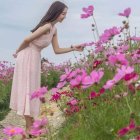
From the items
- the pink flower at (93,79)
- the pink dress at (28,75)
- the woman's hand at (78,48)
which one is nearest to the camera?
the pink flower at (93,79)

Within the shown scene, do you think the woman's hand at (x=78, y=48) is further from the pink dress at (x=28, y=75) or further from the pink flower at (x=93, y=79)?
the pink flower at (x=93, y=79)

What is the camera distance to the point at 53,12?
6.56 metres

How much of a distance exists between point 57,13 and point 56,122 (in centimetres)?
167

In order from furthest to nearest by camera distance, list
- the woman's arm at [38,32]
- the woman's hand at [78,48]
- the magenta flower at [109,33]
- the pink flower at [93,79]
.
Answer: the woman's arm at [38,32] < the woman's hand at [78,48] < the magenta flower at [109,33] < the pink flower at [93,79]

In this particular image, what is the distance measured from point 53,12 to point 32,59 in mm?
665

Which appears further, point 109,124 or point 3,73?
point 3,73

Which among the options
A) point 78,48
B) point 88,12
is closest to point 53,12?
point 78,48

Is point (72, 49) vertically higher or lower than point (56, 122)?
higher

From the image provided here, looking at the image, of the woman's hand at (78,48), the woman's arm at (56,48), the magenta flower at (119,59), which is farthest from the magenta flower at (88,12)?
the magenta flower at (119,59)

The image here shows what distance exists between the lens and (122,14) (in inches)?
196

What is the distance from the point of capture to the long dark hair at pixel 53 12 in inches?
257

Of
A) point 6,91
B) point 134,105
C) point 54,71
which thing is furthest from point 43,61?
point 134,105

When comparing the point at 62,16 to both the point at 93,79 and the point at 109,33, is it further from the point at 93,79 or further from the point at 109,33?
the point at 93,79

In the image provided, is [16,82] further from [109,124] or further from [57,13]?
[109,124]
